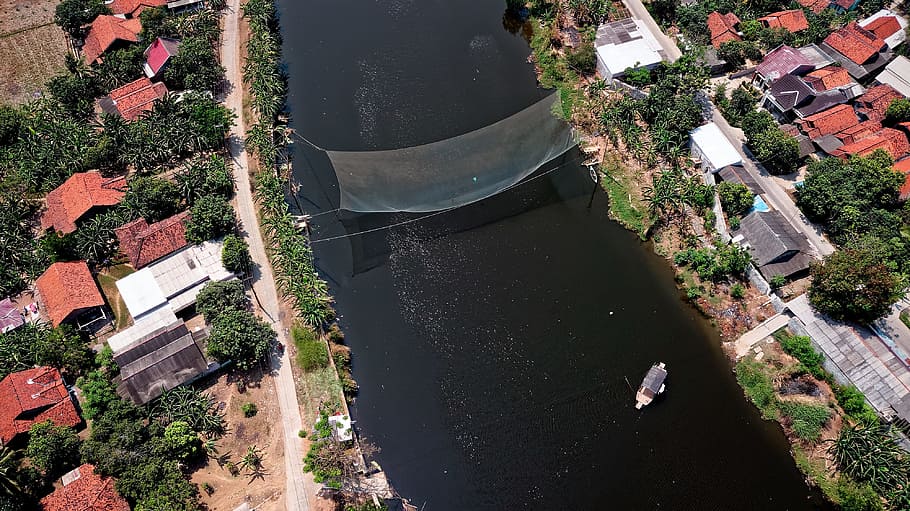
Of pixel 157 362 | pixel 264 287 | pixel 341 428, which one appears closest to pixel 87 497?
pixel 157 362

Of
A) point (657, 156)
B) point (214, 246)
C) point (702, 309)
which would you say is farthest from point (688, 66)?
point (214, 246)

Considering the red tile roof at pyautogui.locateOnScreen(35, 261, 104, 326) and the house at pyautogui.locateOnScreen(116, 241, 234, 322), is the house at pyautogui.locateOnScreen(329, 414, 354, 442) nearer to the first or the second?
the house at pyautogui.locateOnScreen(116, 241, 234, 322)

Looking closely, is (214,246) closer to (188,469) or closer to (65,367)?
(65,367)

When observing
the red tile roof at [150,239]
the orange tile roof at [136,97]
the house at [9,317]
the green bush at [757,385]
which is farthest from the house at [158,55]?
the green bush at [757,385]

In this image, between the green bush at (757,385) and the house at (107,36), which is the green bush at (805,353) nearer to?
the green bush at (757,385)

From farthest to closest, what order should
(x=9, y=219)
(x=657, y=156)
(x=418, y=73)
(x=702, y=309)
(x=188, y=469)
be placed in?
(x=418, y=73) < (x=657, y=156) < (x=9, y=219) < (x=702, y=309) < (x=188, y=469)

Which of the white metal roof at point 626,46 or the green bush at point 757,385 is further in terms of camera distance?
the white metal roof at point 626,46
